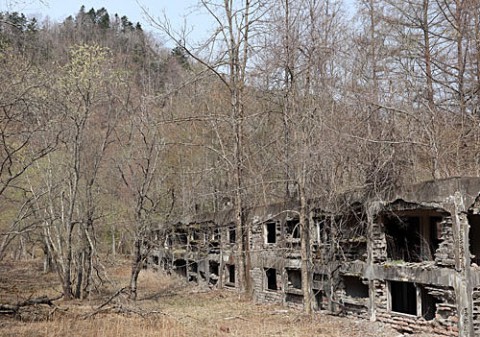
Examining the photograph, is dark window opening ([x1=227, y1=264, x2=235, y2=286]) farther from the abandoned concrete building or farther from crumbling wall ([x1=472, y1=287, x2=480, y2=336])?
crumbling wall ([x1=472, y1=287, x2=480, y2=336])

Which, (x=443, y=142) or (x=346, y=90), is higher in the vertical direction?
(x=346, y=90)

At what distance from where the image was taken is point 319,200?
17.9 metres

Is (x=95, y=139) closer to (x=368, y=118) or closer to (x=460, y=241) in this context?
(x=368, y=118)

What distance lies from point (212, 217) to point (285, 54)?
11.7m

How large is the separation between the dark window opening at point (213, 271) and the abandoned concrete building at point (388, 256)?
8.07ft

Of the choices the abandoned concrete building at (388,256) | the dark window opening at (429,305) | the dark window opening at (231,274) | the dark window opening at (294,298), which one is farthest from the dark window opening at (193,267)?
the dark window opening at (429,305)

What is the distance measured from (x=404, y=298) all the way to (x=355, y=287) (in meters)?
1.66

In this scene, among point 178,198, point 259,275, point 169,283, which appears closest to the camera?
point 259,275

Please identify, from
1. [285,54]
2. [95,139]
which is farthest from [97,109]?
[285,54]

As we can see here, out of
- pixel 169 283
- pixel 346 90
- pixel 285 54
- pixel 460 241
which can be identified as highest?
pixel 285 54

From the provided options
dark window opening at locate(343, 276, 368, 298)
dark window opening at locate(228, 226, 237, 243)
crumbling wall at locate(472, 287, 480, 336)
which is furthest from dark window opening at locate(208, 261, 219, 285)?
crumbling wall at locate(472, 287, 480, 336)

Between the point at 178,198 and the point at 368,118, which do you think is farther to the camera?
the point at 178,198

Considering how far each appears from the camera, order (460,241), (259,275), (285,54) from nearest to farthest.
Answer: (460,241) → (285,54) → (259,275)

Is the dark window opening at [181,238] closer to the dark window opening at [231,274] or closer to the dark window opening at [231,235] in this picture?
the dark window opening at [231,274]
